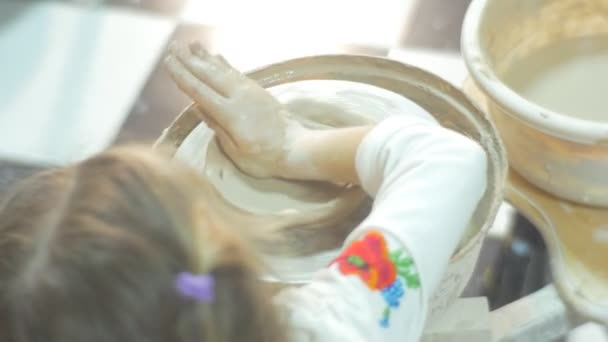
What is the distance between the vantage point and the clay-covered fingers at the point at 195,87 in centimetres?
78

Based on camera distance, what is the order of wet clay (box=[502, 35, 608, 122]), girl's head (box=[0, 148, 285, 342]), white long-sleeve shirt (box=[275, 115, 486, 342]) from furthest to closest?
wet clay (box=[502, 35, 608, 122]), white long-sleeve shirt (box=[275, 115, 486, 342]), girl's head (box=[0, 148, 285, 342])

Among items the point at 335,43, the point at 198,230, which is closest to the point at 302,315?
the point at 198,230

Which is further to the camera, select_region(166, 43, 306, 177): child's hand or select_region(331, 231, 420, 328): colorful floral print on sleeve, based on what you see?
select_region(166, 43, 306, 177): child's hand

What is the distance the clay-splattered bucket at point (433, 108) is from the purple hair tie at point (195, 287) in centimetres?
27

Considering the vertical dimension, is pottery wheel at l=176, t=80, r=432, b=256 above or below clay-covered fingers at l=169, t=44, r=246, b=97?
below

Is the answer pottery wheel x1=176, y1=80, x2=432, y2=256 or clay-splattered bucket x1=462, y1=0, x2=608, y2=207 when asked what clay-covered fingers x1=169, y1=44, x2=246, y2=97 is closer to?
pottery wheel x1=176, y1=80, x2=432, y2=256

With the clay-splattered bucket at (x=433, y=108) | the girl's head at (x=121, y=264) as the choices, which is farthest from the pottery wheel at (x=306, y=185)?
the girl's head at (x=121, y=264)

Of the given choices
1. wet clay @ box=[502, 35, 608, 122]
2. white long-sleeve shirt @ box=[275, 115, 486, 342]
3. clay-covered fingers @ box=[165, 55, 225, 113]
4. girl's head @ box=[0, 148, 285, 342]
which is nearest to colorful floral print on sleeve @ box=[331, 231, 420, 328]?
white long-sleeve shirt @ box=[275, 115, 486, 342]

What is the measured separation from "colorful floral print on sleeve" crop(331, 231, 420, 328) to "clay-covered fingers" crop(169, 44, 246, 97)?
0.25 metres

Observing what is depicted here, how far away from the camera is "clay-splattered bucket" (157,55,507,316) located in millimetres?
705

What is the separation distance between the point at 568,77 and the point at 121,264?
699 mm

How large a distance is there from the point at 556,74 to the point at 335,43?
0.61 metres

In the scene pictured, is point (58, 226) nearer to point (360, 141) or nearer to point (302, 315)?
point (302, 315)

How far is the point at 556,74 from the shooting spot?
39.0 inches
